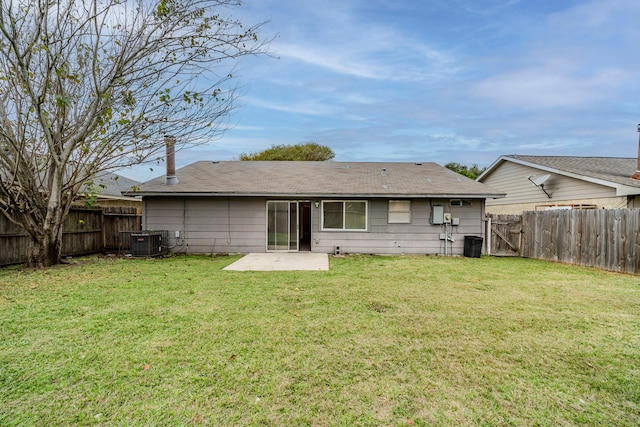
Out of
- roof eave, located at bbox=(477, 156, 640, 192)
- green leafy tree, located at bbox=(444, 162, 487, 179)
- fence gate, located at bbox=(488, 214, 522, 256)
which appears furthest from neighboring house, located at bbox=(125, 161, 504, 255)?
green leafy tree, located at bbox=(444, 162, 487, 179)

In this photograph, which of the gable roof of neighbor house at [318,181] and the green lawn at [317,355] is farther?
the gable roof of neighbor house at [318,181]

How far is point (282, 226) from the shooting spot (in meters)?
11.3

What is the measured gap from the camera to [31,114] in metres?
7.83

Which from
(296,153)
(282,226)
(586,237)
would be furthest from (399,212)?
A: (296,153)

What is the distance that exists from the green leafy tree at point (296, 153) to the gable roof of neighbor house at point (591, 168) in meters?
17.2

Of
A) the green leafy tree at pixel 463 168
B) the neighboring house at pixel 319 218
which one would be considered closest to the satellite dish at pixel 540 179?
the neighboring house at pixel 319 218

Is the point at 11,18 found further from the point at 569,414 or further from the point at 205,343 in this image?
the point at 569,414

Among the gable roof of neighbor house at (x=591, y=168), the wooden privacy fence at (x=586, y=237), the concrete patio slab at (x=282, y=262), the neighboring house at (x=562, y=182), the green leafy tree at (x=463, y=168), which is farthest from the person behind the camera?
the green leafy tree at (x=463, y=168)

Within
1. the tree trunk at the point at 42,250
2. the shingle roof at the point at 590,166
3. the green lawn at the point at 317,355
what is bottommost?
the green lawn at the point at 317,355

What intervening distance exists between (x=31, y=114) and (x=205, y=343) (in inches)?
322

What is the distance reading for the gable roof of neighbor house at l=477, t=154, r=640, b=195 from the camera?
10.2 meters

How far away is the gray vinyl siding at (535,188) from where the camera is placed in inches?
440

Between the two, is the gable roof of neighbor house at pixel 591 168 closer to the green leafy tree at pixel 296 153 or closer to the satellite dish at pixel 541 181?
the satellite dish at pixel 541 181

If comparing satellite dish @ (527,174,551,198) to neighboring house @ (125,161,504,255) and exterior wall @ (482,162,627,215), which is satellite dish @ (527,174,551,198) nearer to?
exterior wall @ (482,162,627,215)
